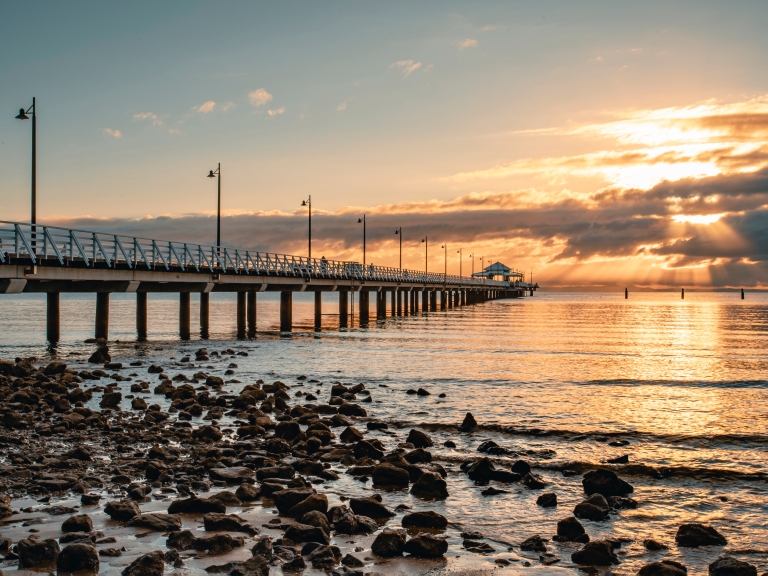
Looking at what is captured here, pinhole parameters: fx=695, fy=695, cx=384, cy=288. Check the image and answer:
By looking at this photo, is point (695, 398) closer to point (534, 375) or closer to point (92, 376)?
point (534, 375)

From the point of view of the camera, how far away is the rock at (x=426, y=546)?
271 inches

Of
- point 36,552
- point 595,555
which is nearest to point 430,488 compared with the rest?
point 595,555

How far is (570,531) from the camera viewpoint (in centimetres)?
749

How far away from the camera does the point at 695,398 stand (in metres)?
18.8

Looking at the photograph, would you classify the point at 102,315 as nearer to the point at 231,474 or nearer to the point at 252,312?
the point at 252,312

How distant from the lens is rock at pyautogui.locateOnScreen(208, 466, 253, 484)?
30.4 ft

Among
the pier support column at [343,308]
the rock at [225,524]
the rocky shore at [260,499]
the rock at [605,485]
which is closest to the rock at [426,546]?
the rocky shore at [260,499]

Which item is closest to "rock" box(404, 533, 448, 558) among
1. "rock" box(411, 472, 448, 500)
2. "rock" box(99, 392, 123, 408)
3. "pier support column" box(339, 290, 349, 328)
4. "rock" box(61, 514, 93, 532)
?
"rock" box(411, 472, 448, 500)

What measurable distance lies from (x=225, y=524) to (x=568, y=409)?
10836mm

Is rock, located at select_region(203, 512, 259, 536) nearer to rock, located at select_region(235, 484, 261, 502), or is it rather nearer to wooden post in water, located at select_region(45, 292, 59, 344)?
rock, located at select_region(235, 484, 261, 502)

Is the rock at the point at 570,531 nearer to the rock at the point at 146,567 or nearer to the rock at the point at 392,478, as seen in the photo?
the rock at the point at 392,478

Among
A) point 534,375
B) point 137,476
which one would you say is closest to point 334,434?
point 137,476

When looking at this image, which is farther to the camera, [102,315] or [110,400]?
[102,315]

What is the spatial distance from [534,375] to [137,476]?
1599 cm
